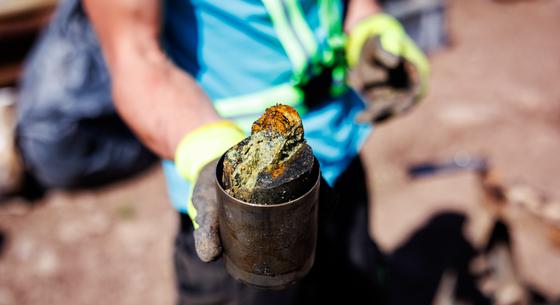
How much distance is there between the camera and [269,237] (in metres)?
1.14

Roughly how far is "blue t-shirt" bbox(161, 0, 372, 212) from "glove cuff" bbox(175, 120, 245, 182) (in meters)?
0.33

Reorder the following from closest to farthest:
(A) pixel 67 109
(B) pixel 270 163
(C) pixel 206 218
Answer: (B) pixel 270 163 → (C) pixel 206 218 → (A) pixel 67 109

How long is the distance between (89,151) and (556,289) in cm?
325

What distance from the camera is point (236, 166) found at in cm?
109

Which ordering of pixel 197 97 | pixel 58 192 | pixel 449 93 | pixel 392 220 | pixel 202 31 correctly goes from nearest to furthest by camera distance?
pixel 197 97, pixel 202 31, pixel 392 220, pixel 58 192, pixel 449 93

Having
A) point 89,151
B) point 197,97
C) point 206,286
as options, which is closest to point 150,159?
point 89,151

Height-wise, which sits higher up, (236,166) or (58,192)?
(236,166)

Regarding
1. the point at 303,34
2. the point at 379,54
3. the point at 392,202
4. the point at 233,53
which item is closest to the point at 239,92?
the point at 233,53

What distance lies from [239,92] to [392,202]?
2346 millimetres

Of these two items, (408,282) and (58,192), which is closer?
(408,282)

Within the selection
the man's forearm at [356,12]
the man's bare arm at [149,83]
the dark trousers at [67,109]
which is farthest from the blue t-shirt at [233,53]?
the dark trousers at [67,109]

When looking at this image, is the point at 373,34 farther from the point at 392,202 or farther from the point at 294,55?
the point at 392,202

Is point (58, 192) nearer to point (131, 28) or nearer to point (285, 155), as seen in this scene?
point (131, 28)

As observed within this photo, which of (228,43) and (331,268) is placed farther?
(331,268)
